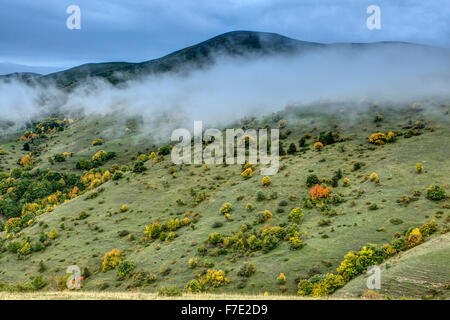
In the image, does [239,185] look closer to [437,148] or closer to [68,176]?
[437,148]

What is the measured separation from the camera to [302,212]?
162ft

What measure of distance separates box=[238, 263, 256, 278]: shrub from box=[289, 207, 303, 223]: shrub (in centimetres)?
1384

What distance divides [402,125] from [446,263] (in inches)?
2861

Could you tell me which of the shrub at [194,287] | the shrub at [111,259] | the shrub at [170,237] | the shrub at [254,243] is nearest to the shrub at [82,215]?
the shrub at [111,259]

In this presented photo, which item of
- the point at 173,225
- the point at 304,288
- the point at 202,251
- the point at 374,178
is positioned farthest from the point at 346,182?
the point at 173,225

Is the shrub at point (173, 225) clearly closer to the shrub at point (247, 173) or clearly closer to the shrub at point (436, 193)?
the shrub at point (247, 173)

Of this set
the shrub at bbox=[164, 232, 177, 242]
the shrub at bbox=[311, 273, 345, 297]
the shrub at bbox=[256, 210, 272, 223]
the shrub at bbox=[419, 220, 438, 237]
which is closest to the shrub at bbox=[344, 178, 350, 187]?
the shrub at bbox=[256, 210, 272, 223]

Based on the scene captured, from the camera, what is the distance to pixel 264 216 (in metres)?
49.5

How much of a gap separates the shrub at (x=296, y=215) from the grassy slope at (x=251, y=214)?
1.36 m

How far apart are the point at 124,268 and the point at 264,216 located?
2386 centimetres

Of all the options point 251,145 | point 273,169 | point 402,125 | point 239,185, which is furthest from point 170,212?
point 402,125

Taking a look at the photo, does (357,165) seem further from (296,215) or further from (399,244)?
(399,244)

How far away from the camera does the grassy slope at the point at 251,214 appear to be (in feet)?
121

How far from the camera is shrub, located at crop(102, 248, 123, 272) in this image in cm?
→ 4694
